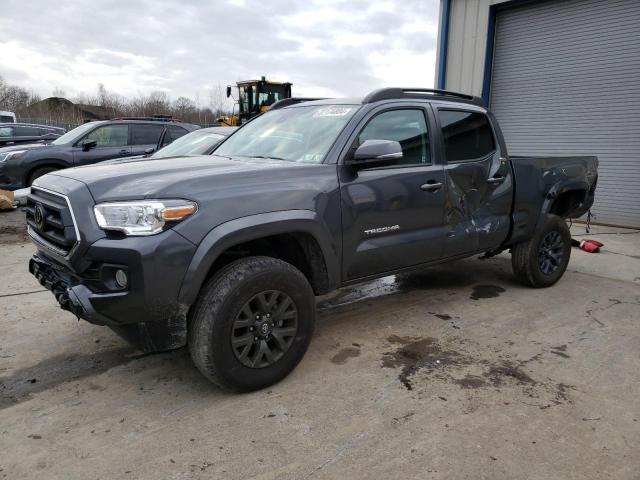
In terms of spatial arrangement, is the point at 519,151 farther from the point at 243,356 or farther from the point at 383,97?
the point at 243,356

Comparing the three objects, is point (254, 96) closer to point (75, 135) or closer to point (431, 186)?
point (75, 135)

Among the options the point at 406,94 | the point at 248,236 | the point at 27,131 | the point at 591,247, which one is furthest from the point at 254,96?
the point at 248,236

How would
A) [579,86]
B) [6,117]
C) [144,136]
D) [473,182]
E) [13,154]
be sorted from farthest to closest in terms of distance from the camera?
[6,117] → [144,136] → [579,86] → [13,154] → [473,182]

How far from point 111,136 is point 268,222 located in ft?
27.9

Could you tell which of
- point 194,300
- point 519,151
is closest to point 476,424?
point 194,300

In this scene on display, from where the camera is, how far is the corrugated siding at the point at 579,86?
9.41m

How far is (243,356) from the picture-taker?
301 cm

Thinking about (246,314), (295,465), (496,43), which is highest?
(496,43)

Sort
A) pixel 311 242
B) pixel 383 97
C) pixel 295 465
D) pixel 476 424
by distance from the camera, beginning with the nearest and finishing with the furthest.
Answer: pixel 295 465
pixel 476 424
pixel 311 242
pixel 383 97

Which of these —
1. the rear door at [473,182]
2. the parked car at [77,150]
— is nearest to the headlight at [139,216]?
the rear door at [473,182]

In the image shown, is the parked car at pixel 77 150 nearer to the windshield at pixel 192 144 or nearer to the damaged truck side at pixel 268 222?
the windshield at pixel 192 144

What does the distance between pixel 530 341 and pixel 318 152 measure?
2252 mm

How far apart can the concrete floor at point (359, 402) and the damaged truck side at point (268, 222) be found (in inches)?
15.8

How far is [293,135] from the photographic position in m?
3.92
